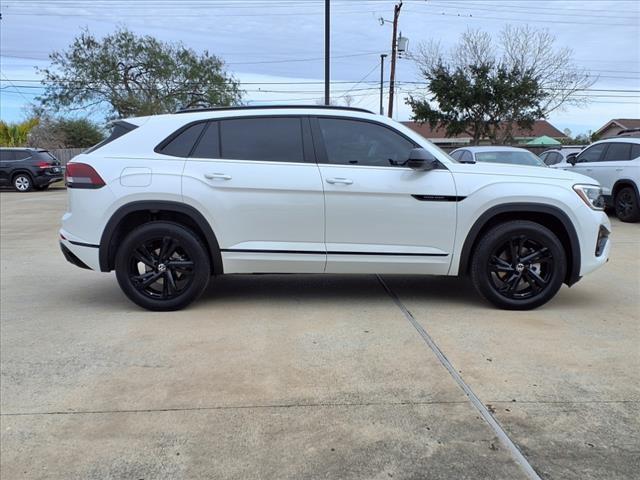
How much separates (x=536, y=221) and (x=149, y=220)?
3531mm

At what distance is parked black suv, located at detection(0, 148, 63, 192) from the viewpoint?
22141 millimetres

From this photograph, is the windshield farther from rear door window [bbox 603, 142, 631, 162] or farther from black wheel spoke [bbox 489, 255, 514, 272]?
black wheel spoke [bbox 489, 255, 514, 272]

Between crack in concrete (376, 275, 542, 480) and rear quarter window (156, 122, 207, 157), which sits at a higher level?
rear quarter window (156, 122, 207, 157)

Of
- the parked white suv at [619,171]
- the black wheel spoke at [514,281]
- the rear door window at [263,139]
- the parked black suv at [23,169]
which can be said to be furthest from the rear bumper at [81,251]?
the parked black suv at [23,169]

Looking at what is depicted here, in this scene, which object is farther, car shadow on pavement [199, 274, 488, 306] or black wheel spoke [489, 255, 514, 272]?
car shadow on pavement [199, 274, 488, 306]

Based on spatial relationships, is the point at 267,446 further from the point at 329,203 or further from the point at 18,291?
the point at 18,291

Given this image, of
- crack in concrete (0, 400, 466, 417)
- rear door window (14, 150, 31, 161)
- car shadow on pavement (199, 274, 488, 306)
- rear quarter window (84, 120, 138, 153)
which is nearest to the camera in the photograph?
crack in concrete (0, 400, 466, 417)

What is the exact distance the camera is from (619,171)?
11.4 meters

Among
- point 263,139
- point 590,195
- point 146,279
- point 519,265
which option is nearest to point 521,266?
point 519,265

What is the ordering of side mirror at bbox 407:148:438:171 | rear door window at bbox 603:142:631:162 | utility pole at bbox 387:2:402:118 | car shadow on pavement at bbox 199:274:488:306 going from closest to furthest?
side mirror at bbox 407:148:438:171 → car shadow on pavement at bbox 199:274:488:306 → rear door window at bbox 603:142:631:162 → utility pole at bbox 387:2:402:118

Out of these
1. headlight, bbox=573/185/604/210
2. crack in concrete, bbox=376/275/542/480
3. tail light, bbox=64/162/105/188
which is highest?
tail light, bbox=64/162/105/188

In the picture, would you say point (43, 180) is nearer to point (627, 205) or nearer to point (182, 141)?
point (182, 141)

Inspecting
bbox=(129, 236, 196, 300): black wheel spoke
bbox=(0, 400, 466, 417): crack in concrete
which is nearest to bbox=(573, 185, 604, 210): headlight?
bbox=(0, 400, 466, 417): crack in concrete

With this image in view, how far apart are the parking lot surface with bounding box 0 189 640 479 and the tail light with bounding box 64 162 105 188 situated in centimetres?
118
